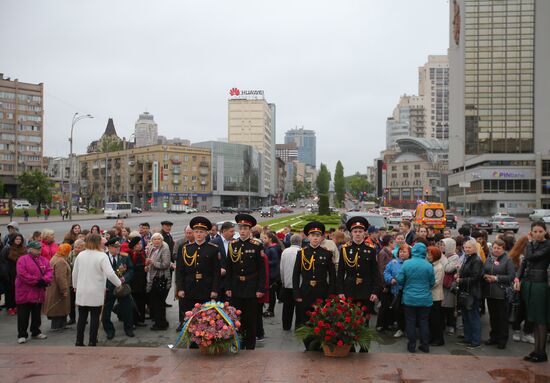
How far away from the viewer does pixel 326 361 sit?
6.72 meters

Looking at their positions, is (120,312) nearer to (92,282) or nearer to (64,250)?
(92,282)

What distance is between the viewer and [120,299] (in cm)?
894

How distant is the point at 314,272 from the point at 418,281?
5.63 feet

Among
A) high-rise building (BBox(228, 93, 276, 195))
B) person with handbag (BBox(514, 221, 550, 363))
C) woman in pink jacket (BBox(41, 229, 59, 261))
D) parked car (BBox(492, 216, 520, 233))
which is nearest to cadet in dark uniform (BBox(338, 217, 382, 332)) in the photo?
person with handbag (BBox(514, 221, 550, 363))

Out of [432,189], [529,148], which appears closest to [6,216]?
[529,148]

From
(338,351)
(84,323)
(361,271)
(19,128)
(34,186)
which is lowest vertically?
(338,351)

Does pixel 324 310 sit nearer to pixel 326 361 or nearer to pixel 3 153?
pixel 326 361

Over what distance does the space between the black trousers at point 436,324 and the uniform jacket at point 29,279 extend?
6894mm

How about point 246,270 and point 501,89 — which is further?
point 501,89

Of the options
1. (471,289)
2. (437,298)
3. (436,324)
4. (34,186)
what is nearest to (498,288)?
(471,289)

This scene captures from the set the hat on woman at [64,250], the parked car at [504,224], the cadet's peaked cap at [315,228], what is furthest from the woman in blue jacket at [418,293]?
the parked car at [504,224]

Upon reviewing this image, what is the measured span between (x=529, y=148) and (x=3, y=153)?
4225 inches

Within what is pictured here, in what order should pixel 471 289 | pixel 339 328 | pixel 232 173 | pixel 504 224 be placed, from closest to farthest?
pixel 339 328
pixel 471 289
pixel 504 224
pixel 232 173

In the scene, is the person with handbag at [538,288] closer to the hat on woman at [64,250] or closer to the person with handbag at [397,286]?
the person with handbag at [397,286]
